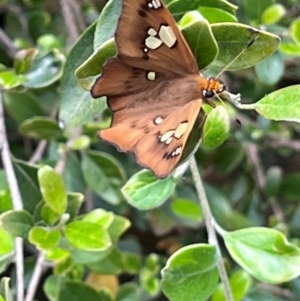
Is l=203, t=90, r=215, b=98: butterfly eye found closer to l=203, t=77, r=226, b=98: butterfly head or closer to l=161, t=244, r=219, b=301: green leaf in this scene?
l=203, t=77, r=226, b=98: butterfly head

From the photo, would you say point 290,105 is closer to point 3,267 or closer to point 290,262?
point 290,262

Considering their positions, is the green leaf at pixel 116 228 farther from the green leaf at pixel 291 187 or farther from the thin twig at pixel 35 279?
the green leaf at pixel 291 187

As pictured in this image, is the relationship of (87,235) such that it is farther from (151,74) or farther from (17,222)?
(151,74)

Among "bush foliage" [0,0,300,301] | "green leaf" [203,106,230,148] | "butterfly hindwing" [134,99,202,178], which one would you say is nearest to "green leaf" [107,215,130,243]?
"bush foliage" [0,0,300,301]

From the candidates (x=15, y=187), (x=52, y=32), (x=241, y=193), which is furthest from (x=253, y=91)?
(x=15, y=187)

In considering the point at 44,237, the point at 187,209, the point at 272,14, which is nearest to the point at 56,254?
the point at 44,237

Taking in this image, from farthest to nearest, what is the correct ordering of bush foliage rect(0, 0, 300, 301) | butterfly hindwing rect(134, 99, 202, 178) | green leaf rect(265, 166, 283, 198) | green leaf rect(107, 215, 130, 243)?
green leaf rect(265, 166, 283, 198) → green leaf rect(107, 215, 130, 243) → bush foliage rect(0, 0, 300, 301) → butterfly hindwing rect(134, 99, 202, 178)
